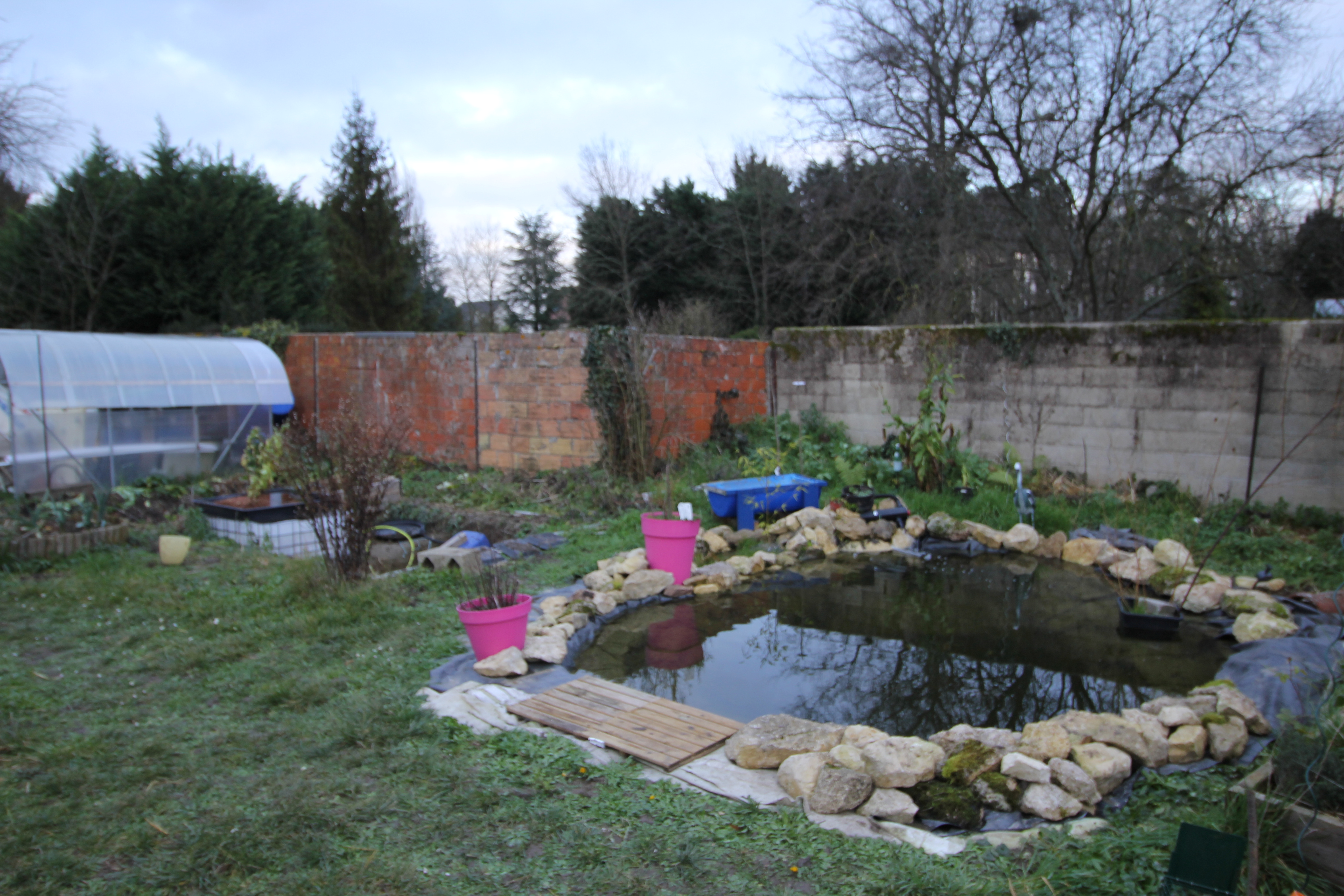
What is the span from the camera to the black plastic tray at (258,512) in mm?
6695

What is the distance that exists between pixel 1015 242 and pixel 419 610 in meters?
11.7

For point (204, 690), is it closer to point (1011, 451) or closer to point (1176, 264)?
point (1011, 451)

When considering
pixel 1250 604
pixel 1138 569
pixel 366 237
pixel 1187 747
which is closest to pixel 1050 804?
pixel 1187 747

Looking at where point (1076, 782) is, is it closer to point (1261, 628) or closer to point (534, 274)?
point (1261, 628)

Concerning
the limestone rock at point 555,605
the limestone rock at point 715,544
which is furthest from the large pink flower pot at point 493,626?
the limestone rock at point 715,544

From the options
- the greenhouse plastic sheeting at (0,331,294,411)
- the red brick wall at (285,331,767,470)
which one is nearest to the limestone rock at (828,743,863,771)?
the red brick wall at (285,331,767,470)

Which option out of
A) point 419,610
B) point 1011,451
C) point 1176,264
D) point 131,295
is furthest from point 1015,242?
point 131,295

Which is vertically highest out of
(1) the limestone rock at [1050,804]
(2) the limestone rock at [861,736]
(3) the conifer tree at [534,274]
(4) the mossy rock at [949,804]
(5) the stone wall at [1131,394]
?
(3) the conifer tree at [534,274]

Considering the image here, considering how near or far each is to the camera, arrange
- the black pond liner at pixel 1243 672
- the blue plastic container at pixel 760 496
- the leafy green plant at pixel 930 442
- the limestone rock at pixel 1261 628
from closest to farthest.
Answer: the black pond liner at pixel 1243 672 → the limestone rock at pixel 1261 628 → the blue plastic container at pixel 760 496 → the leafy green plant at pixel 930 442

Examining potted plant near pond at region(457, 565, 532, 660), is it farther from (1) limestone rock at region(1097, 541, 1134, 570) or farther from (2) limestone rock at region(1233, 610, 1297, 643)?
(1) limestone rock at region(1097, 541, 1134, 570)

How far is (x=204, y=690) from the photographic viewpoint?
3.65m

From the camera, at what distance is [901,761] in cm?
279

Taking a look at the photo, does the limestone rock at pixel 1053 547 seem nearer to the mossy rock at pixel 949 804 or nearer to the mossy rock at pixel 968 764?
the mossy rock at pixel 968 764

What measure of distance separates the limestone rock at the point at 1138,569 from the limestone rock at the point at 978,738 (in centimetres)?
307
